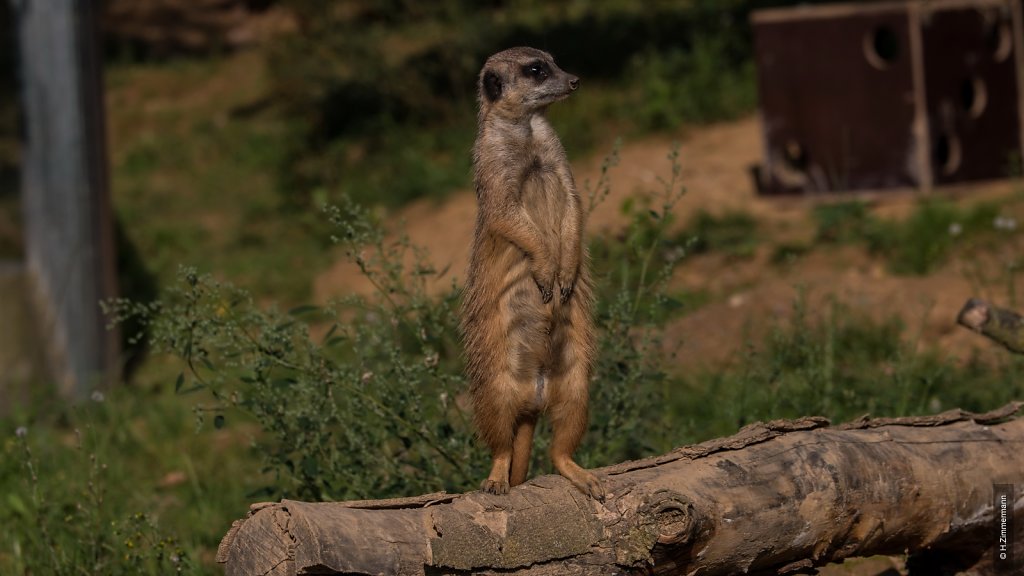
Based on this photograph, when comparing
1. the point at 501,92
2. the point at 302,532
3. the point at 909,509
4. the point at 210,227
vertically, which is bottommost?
the point at 210,227

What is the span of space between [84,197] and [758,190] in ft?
14.5

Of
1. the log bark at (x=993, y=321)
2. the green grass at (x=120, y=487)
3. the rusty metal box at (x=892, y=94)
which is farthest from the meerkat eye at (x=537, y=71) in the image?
the rusty metal box at (x=892, y=94)

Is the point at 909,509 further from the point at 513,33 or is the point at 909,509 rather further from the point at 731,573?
the point at 513,33

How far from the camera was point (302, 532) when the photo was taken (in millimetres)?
2693

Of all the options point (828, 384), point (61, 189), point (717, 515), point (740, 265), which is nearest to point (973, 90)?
point (740, 265)

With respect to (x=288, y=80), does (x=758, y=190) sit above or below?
below

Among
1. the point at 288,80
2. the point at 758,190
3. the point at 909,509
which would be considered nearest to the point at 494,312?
the point at 909,509

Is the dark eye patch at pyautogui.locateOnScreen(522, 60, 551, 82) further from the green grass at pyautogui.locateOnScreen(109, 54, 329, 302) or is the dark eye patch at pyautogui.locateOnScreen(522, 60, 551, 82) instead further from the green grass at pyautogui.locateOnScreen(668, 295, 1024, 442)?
the green grass at pyautogui.locateOnScreen(109, 54, 329, 302)

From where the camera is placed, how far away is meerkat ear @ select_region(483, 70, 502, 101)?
3678 mm

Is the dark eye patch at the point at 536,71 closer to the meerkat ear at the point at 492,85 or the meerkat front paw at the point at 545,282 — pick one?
the meerkat ear at the point at 492,85

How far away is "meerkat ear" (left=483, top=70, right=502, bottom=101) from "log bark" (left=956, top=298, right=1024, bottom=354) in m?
1.72

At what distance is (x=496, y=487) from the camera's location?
3156mm

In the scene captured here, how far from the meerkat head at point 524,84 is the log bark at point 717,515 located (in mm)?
1143

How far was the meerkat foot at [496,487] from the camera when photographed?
3123 mm
